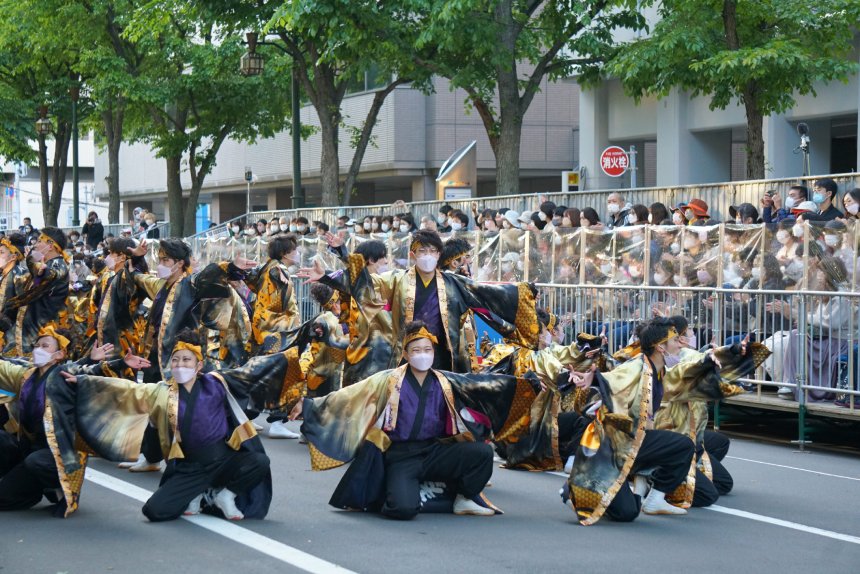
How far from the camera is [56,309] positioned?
11.4 meters

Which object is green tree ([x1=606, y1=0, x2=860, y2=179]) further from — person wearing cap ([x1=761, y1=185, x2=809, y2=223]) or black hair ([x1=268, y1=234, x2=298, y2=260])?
black hair ([x1=268, y1=234, x2=298, y2=260])

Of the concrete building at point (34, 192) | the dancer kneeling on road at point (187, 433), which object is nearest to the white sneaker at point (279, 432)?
the dancer kneeling on road at point (187, 433)

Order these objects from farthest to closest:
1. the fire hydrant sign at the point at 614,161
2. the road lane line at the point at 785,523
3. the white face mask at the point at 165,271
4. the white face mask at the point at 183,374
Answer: the fire hydrant sign at the point at 614,161 < the white face mask at the point at 165,271 < the white face mask at the point at 183,374 < the road lane line at the point at 785,523

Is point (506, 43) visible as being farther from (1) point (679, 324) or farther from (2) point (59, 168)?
(2) point (59, 168)

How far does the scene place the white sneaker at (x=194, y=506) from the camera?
305 inches

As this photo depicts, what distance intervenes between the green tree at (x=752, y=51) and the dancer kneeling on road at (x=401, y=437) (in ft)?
33.8

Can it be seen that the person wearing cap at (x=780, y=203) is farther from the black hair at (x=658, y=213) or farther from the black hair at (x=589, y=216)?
the black hair at (x=589, y=216)

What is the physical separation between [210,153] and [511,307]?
25924 mm

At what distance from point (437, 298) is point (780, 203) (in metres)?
5.60

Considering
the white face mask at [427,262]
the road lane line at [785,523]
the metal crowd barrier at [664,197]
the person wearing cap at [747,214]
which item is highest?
the metal crowd barrier at [664,197]

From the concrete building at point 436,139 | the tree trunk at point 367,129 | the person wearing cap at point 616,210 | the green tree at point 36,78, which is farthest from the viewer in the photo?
the concrete building at point 436,139

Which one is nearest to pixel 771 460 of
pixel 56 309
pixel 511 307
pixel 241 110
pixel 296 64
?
pixel 511 307

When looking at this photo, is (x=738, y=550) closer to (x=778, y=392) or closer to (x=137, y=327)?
(x=778, y=392)

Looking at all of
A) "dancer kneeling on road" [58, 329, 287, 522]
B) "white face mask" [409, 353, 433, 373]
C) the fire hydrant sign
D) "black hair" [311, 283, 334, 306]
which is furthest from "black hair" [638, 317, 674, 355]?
the fire hydrant sign
